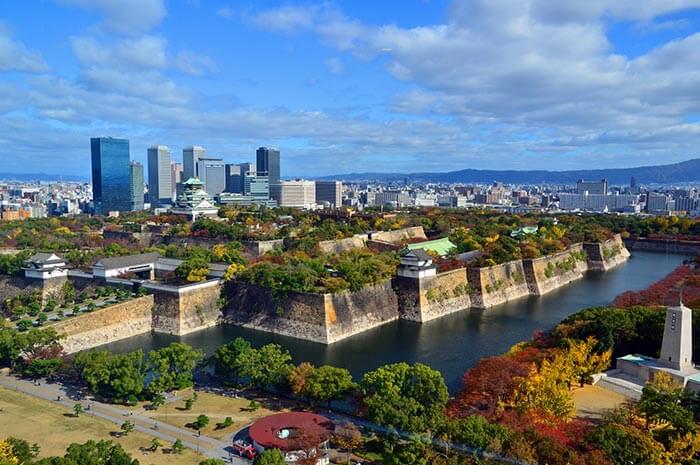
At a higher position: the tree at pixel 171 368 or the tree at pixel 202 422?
the tree at pixel 171 368

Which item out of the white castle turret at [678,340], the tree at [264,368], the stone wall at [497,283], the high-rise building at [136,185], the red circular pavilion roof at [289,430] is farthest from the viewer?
the high-rise building at [136,185]

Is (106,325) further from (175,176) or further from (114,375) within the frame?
(175,176)

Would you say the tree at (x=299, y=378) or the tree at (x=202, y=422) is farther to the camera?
the tree at (x=299, y=378)

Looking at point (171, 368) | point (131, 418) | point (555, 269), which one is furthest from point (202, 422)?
point (555, 269)

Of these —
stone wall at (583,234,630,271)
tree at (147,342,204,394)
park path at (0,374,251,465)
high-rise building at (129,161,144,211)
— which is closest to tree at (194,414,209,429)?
park path at (0,374,251,465)

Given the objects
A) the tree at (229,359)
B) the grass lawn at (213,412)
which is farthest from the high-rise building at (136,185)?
the grass lawn at (213,412)

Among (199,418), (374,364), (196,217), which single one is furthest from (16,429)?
(196,217)

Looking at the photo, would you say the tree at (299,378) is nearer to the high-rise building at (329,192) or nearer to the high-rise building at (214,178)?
the high-rise building at (329,192)

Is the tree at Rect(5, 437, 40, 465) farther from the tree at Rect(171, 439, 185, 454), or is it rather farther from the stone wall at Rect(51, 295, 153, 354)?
the stone wall at Rect(51, 295, 153, 354)
